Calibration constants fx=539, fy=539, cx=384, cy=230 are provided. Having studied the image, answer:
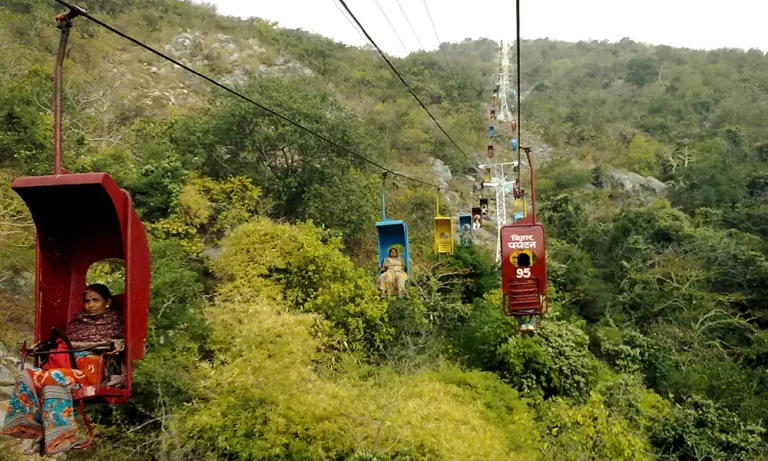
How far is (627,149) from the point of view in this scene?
39.5 meters

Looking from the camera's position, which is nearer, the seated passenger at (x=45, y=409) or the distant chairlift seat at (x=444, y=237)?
the seated passenger at (x=45, y=409)

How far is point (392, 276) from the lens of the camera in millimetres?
11250

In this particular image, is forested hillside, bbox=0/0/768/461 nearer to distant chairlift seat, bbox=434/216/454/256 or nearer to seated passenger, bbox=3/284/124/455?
distant chairlift seat, bbox=434/216/454/256

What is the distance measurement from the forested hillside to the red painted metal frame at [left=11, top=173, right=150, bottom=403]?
12.2 feet

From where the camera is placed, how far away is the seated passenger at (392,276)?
11.3 meters

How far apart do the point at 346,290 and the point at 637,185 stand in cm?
2831

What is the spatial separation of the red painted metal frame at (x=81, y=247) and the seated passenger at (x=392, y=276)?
708cm

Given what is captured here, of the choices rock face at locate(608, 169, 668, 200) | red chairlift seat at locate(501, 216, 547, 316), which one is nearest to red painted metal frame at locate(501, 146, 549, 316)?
red chairlift seat at locate(501, 216, 547, 316)

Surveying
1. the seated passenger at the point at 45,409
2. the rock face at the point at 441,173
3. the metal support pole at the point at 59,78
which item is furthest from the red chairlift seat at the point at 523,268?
the rock face at the point at 441,173

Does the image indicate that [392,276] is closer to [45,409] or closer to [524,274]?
[524,274]

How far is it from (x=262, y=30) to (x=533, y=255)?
112ft

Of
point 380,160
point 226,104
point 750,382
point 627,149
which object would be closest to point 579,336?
point 750,382

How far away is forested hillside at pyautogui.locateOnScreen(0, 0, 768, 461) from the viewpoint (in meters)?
8.52

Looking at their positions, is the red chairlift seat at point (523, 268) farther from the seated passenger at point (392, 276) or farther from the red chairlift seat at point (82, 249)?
the red chairlift seat at point (82, 249)
